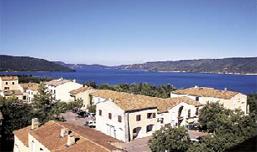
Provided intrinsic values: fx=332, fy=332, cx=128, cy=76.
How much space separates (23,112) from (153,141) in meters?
16.5

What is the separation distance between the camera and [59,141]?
61.7 feet

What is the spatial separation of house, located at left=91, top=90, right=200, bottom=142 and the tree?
9.54m

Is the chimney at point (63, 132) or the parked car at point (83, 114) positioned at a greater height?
the chimney at point (63, 132)

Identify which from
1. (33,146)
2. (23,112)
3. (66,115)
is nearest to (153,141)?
(33,146)

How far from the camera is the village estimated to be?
62.6 feet

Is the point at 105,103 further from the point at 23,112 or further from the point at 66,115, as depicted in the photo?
the point at 66,115

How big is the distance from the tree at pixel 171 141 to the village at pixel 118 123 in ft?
10.6

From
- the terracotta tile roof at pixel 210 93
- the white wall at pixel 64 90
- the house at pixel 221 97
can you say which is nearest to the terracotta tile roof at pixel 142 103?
the house at pixel 221 97

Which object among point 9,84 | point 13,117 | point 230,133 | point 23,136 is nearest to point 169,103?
point 230,133

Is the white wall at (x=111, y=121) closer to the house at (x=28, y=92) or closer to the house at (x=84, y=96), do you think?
the house at (x=84, y=96)

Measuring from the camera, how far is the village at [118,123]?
19094 millimetres

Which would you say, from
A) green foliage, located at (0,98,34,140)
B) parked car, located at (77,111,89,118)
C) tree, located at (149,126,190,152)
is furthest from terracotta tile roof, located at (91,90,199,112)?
parked car, located at (77,111,89,118)

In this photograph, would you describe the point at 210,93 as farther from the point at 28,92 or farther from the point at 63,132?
the point at 28,92

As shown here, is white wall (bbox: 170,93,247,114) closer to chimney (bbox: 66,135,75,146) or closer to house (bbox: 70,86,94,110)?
house (bbox: 70,86,94,110)
